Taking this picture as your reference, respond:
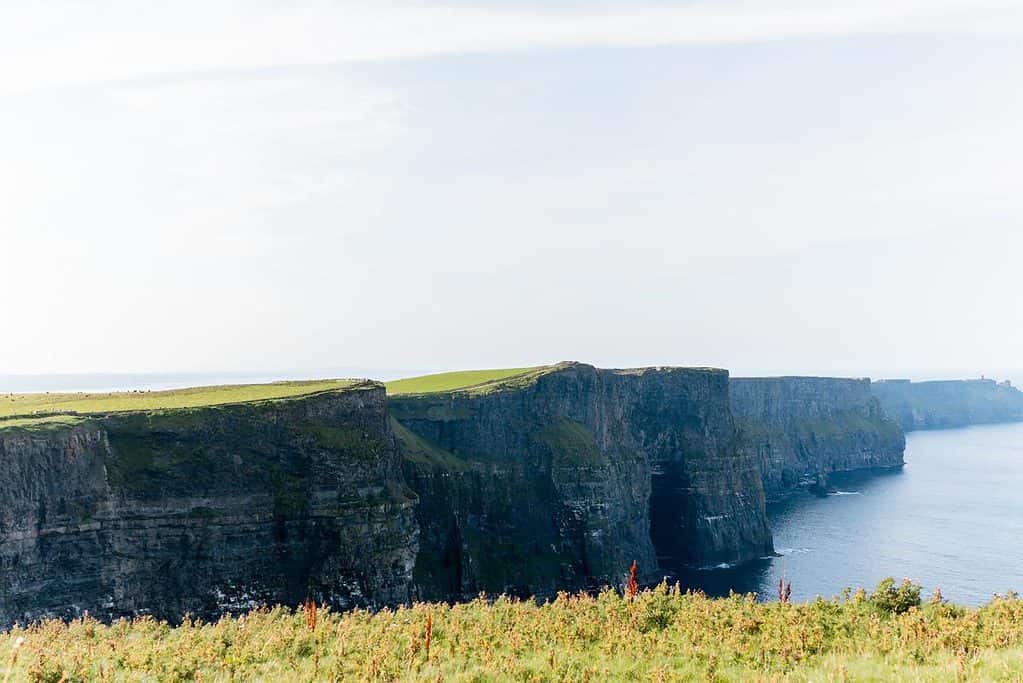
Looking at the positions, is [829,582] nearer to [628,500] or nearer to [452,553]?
[628,500]

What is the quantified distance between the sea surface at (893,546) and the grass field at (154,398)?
56720 mm

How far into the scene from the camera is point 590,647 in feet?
86.0

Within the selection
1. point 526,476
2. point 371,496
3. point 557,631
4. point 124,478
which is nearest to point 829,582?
point 526,476

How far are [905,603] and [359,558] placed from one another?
53288 mm

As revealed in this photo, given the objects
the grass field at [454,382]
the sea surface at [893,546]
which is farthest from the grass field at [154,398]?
the sea surface at [893,546]

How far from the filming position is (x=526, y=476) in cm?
10750

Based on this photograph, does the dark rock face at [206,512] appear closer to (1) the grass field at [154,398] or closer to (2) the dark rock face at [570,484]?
(1) the grass field at [154,398]

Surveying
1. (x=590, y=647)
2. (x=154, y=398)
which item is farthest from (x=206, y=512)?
(x=590, y=647)

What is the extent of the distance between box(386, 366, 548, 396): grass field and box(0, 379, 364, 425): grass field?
76.6 feet

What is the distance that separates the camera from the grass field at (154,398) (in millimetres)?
73250

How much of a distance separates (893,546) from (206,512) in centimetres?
10524

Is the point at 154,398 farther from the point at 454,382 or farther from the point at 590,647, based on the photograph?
the point at 590,647

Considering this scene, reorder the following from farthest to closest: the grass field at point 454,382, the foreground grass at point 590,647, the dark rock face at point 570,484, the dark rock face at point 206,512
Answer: the grass field at point 454,382
the dark rock face at point 570,484
the dark rock face at point 206,512
the foreground grass at point 590,647

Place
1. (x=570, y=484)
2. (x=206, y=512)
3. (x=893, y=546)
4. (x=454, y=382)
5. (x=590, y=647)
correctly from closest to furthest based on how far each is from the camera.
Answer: (x=590, y=647) → (x=206, y=512) → (x=570, y=484) → (x=454, y=382) → (x=893, y=546)
